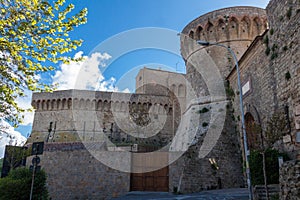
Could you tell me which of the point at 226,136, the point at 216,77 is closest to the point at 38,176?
Answer: the point at 226,136

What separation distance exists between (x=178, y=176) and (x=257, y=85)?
5.90 meters

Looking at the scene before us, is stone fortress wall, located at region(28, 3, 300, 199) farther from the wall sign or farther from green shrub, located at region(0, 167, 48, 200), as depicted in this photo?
green shrub, located at region(0, 167, 48, 200)

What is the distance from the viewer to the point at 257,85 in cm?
1056

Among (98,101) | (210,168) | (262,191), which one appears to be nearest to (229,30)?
(210,168)

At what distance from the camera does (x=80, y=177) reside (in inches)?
510

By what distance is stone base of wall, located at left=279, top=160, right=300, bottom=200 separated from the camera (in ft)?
17.1

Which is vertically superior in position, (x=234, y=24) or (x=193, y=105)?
(x=234, y=24)

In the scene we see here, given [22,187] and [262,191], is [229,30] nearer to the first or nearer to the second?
[262,191]

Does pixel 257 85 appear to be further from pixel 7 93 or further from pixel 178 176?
pixel 7 93

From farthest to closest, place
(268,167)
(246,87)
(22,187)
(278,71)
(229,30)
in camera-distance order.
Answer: (229,30) → (246,87) → (22,187) → (278,71) → (268,167)

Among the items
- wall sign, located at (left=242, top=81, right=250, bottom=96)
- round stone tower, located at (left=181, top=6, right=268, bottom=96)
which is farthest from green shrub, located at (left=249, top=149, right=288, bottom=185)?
round stone tower, located at (left=181, top=6, right=268, bottom=96)

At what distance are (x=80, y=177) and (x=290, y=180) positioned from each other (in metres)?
10.7

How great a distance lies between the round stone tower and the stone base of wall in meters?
10.5

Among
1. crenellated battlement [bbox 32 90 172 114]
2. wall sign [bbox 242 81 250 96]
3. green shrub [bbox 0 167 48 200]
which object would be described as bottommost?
green shrub [bbox 0 167 48 200]
